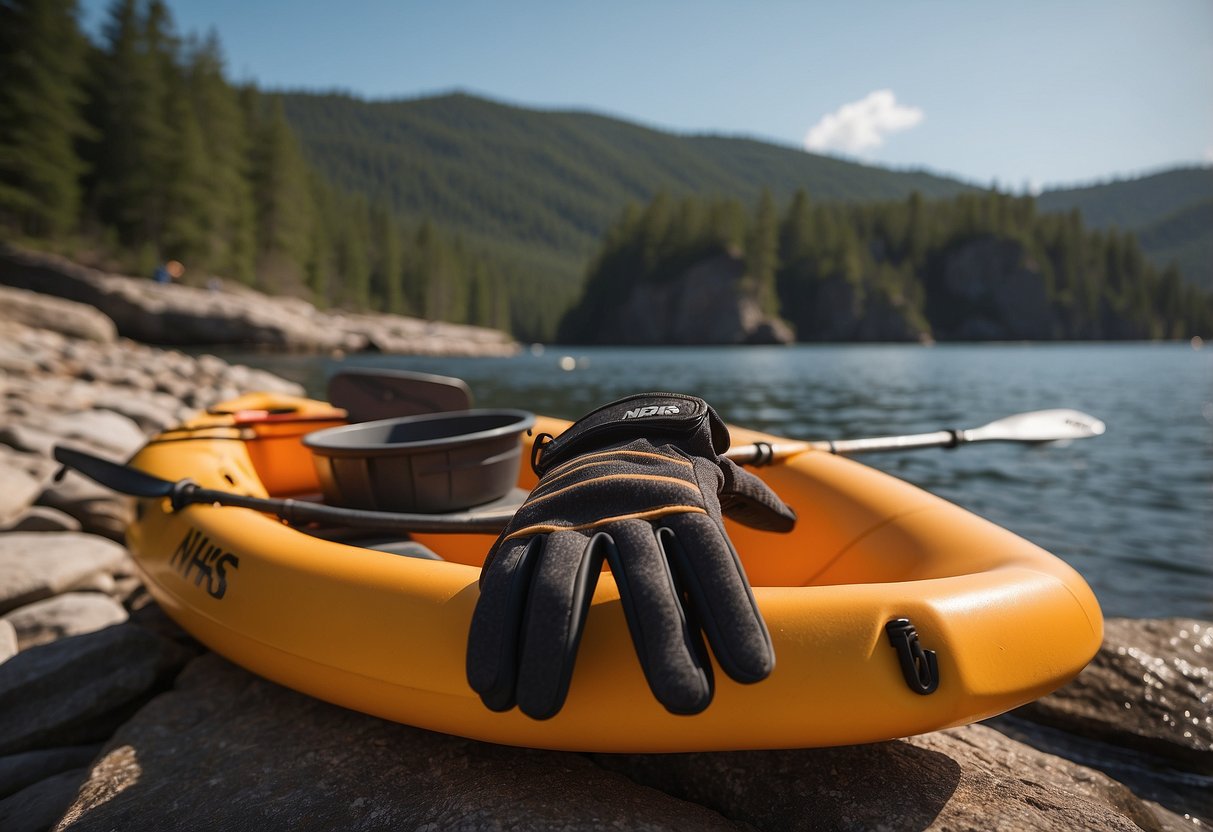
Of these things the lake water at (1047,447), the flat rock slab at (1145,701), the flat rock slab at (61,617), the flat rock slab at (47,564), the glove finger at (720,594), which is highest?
the glove finger at (720,594)

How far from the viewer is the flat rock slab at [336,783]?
159cm

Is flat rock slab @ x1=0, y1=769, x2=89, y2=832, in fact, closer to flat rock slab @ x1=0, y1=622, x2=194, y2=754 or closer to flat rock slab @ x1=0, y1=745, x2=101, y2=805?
flat rock slab @ x1=0, y1=745, x2=101, y2=805

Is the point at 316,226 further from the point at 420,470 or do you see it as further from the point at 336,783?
the point at 336,783

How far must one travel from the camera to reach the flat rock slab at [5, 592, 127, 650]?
287 centimetres

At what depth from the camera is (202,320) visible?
83.5ft

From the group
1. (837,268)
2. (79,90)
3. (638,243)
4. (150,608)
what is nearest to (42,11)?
(79,90)

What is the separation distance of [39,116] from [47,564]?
107 ft

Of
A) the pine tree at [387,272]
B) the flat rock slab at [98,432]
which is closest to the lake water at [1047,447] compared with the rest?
the flat rock slab at [98,432]

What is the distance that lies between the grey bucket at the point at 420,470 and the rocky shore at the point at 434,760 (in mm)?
778

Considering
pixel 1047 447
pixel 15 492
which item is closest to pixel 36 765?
pixel 15 492

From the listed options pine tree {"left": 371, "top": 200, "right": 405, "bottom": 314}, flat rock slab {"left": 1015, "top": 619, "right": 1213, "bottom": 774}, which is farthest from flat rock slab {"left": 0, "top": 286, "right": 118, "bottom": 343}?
pine tree {"left": 371, "top": 200, "right": 405, "bottom": 314}

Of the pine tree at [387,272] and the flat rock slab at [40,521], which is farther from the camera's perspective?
the pine tree at [387,272]

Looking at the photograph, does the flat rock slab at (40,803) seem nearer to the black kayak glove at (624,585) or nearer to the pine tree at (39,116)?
the black kayak glove at (624,585)

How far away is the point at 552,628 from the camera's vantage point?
4.15ft
